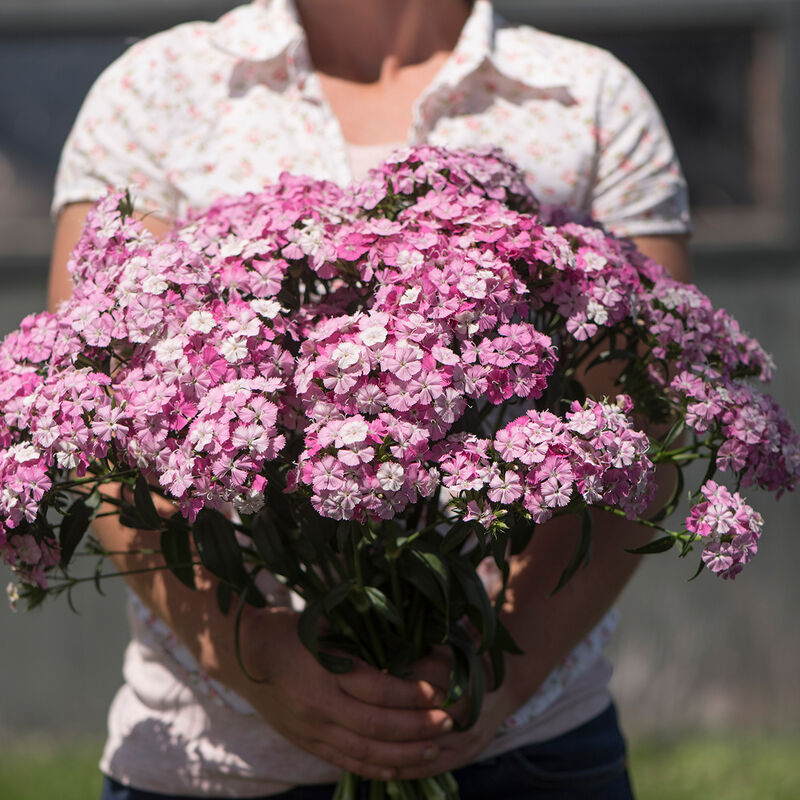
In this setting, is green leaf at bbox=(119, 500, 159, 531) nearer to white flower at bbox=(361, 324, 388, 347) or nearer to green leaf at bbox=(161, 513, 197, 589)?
green leaf at bbox=(161, 513, 197, 589)

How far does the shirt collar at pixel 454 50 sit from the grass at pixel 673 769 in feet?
7.51

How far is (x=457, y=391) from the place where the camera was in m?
0.92

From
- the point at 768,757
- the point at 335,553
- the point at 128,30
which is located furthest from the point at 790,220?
the point at 335,553

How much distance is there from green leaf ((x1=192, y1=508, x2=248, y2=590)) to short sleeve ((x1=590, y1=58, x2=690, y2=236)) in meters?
0.70

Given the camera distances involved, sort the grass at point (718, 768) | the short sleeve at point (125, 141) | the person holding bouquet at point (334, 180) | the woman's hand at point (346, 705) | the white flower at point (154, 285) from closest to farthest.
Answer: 1. the white flower at point (154, 285)
2. the woman's hand at point (346, 705)
3. the person holding bouquet at point (334, 180)
4. the short sleeve at point (125, 141)
5. the grass at point (718, 768)

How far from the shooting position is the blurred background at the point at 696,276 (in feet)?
11.5

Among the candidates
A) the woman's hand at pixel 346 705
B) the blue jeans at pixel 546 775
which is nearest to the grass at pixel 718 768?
the blue jeans at pixel 546 775

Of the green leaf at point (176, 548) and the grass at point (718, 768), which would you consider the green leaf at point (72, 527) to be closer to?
the green leaf at point (176, 548)

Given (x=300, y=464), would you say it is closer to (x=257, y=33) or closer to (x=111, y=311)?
(x=111, y=311)

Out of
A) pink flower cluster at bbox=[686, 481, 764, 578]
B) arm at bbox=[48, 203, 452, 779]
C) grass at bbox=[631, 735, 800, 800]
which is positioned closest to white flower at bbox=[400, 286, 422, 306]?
pink flower cluster at bbox=[686, 481, 764, 578]

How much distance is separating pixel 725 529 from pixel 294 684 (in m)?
0.54

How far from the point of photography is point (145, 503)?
106 cm

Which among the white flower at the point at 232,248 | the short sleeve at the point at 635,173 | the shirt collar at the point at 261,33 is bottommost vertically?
the short sleeve at the point at 635,173

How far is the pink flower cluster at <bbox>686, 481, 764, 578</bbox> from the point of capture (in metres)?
0.99
